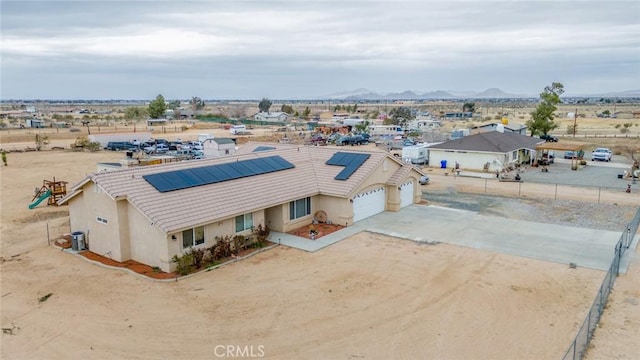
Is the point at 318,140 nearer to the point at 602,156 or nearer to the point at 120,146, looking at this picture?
the point at 120,146

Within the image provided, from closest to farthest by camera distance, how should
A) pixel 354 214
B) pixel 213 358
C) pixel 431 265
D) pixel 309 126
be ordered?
pixel 213 358, pixel 431 265, pixel 354 214, pixel 309 126

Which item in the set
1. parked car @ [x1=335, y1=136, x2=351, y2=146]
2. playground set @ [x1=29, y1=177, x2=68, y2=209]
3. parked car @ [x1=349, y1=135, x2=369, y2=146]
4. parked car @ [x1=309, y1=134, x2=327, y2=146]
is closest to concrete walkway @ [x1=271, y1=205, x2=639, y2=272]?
playground set @ [x1=29, y1=177, x2=68, y2=209]

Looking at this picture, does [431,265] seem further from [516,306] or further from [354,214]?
[354,214]

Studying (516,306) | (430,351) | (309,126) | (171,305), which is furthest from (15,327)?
(309,126)

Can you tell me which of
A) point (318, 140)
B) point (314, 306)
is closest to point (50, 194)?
point (314, 306)

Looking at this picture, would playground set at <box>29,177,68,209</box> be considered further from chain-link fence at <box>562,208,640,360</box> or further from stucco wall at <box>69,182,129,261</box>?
chain-link fence at <box>562,208,640,360</box>

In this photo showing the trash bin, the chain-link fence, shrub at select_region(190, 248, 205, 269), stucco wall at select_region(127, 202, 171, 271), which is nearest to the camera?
the chain-link fence
